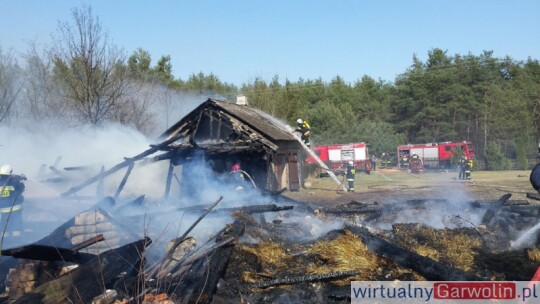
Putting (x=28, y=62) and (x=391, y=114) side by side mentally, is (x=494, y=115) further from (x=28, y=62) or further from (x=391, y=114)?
(x=28, y=62)

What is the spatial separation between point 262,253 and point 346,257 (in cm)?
136

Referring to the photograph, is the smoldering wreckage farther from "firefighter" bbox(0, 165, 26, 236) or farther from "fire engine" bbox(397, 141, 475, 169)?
"fire engine" bbox(397, 141, 475, 169)

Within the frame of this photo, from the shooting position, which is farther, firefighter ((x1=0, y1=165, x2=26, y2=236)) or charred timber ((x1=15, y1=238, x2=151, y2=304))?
firefighter ((x1=0, y1=165, x2=26, y2=236))

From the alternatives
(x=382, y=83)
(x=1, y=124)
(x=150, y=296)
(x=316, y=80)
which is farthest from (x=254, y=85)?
(x=150, y=296)

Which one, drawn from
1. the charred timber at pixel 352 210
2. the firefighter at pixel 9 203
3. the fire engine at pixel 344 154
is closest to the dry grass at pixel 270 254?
the charred timber at pixel 352 210

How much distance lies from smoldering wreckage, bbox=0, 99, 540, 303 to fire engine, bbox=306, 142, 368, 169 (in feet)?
79.3

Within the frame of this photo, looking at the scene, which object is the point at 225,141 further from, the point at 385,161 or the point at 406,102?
the point at 406,102

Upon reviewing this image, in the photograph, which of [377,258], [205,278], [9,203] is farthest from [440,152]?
[205,278]

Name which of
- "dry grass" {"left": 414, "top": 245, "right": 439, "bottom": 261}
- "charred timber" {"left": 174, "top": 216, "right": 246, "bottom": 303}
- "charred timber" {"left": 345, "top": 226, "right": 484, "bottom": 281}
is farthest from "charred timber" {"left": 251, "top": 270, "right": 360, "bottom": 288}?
"dry grass" {"left": 414, "top": 245, "right": 439, "bottom": 261}

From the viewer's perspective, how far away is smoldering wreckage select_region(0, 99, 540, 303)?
5.72 meters

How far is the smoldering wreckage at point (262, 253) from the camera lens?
18.8ft

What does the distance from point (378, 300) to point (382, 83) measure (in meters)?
67.4

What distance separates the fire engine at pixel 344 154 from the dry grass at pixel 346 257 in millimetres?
28012

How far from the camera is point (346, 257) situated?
21.5 feet
